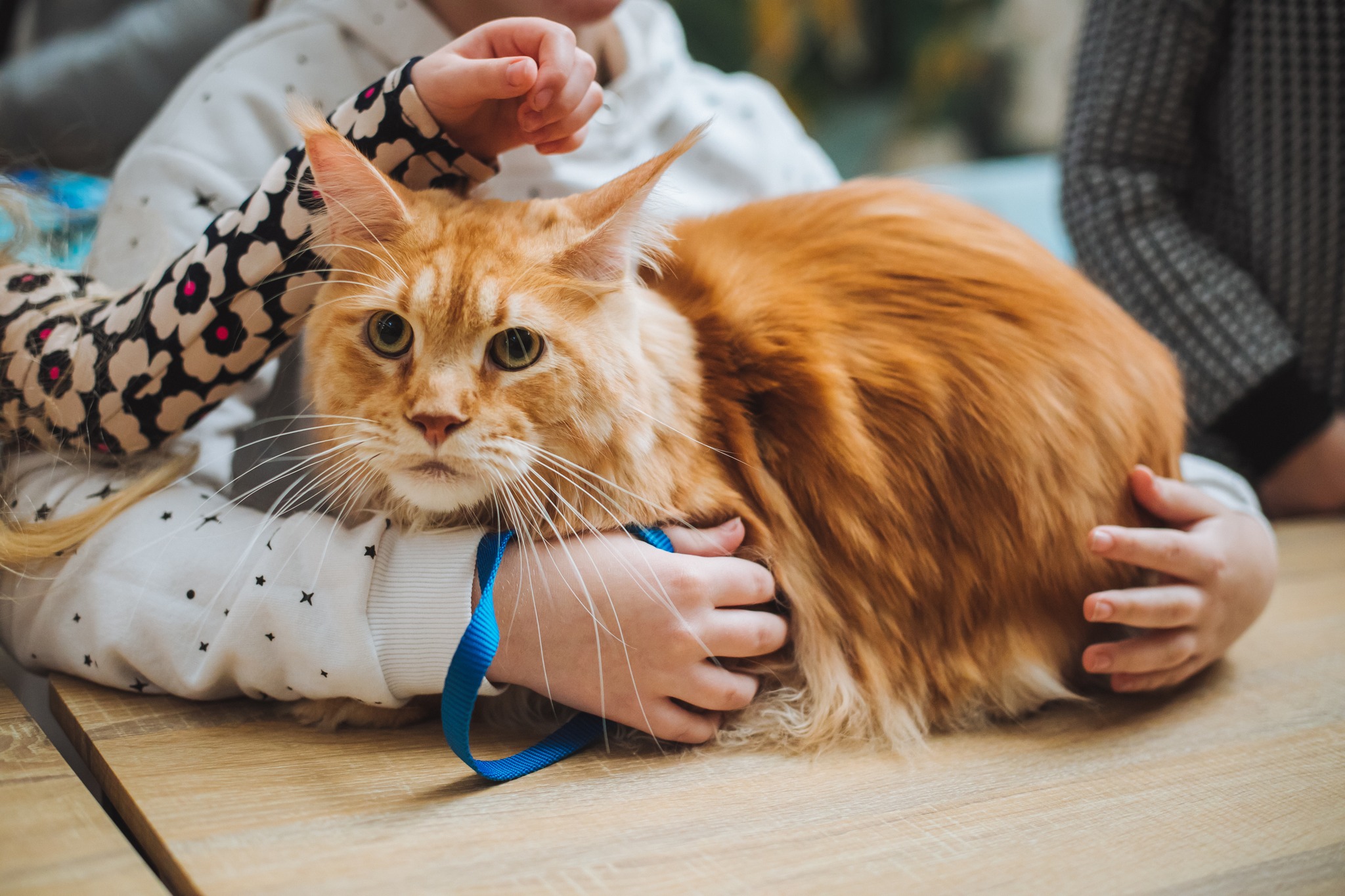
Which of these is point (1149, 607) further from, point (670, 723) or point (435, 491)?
point (435, 491)

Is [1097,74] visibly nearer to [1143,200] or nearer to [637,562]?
[1143,200]

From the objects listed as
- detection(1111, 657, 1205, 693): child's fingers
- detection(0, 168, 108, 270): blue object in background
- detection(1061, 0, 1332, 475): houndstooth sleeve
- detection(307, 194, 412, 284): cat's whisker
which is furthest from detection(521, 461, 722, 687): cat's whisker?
detection(1061, 0, 1332, 475): houndstooth sleeve

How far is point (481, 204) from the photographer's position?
0.83 meters

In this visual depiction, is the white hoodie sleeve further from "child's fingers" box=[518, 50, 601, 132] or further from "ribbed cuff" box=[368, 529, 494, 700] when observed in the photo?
"child's fingers" box=[518, 50, 601, 132]

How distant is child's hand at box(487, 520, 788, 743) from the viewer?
2.61 ft

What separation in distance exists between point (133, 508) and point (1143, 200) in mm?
1537

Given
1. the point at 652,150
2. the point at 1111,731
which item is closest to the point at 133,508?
the point at 652,150

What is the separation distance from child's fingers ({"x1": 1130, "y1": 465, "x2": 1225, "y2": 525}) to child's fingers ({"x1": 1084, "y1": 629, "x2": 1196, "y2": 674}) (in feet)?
0.40

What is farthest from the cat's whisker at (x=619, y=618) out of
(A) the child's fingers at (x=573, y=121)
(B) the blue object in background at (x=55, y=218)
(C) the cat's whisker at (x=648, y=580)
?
(B) the blue object in background at (x=55, y=218)

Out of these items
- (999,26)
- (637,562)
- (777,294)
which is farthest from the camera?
(999,26)

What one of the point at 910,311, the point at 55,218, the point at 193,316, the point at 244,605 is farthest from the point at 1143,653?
the point at 55,218

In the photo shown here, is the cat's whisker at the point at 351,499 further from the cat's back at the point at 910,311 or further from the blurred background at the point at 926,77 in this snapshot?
the blurred background at the point at 926,77

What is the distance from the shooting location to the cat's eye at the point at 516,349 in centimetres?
75

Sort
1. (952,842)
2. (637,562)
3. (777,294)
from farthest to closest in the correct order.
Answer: (777,294)
(637,562)
(952,842)
